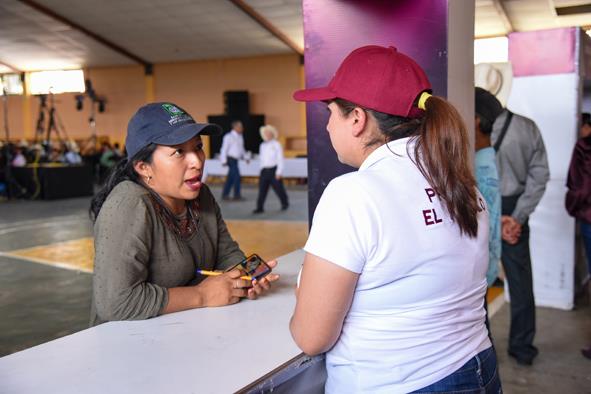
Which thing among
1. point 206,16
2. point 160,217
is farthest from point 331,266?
point 206,16

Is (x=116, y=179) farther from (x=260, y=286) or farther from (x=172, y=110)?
(x=260, y=286)

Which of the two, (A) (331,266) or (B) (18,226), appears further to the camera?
(B) (18,226)

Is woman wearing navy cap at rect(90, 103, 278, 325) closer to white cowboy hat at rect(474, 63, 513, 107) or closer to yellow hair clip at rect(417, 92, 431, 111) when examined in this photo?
yellow hair clip at rect(417, 92, 431, 111)

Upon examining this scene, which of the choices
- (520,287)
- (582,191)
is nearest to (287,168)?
(582,191)

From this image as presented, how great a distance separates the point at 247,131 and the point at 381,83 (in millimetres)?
15753

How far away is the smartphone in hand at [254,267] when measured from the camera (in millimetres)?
1678

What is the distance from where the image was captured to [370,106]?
110cm

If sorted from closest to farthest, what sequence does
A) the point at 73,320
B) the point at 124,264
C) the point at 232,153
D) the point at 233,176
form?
the point at 124,264
the point at 73,320
the point at 232,153
the point at 233,176

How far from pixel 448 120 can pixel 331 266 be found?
0.35 meters

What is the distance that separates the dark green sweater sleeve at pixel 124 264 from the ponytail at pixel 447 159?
775 millimetres

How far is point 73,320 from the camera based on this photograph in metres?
4.16

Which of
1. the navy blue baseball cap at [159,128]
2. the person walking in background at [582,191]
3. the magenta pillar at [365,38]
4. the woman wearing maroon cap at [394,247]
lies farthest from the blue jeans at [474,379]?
the person walking in background at [582,191]

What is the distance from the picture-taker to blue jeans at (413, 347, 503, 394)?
1094mm

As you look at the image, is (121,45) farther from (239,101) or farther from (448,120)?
(448,120)
